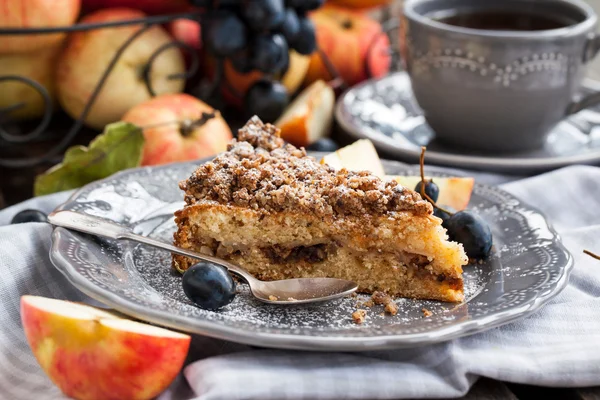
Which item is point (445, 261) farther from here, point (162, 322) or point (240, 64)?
point (240, 64)

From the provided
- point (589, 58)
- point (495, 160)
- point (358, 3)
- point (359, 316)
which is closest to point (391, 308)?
point (359, 316)

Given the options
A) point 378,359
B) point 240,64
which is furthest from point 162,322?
point 240,64

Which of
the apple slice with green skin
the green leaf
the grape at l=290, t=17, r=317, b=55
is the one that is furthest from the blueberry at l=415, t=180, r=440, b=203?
the grape at l=290, t=17, r=317, b=55

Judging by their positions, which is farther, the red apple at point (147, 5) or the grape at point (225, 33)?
the red apple at point (147, 5)

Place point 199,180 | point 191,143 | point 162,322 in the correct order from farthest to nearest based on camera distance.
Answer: point 191,143 < point 199,180 < point 162,322

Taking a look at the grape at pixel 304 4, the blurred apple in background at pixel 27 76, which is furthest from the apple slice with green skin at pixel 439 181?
the blurred apple in background at pixel 27 76

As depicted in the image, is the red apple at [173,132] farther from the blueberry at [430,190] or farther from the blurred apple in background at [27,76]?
the blueberry at [430,190]
